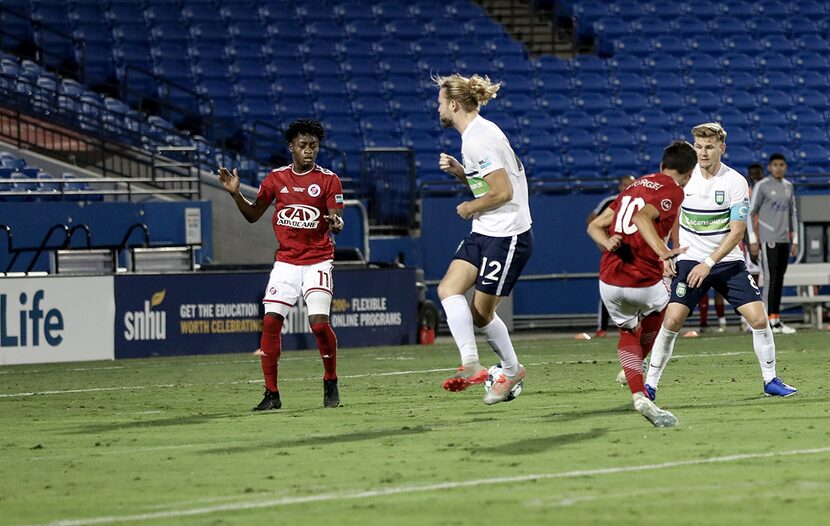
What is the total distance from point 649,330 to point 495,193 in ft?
5.37

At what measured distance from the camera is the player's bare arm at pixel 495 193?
10.0 metres

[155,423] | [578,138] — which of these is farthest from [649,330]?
[578,138]

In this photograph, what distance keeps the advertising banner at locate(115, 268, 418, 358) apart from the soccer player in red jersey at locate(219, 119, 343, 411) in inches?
351

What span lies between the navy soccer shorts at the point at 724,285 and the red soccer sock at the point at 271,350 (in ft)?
10.2

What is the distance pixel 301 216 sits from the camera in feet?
38.0

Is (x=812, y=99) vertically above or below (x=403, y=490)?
above

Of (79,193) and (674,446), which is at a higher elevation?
(79,193)

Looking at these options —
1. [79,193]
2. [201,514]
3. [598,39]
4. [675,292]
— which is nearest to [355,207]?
[79,193]

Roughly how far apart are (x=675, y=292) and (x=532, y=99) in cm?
2032

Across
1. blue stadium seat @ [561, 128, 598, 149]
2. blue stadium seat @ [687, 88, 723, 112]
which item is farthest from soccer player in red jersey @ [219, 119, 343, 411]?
blue stadium seat @ [687, 88, 723, 112]

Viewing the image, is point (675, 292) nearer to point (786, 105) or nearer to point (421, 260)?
point (421, 260)

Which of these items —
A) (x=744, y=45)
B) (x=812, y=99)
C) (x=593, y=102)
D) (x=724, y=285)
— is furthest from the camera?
(x=744, y=45)

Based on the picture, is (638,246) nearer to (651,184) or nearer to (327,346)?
(651,184)

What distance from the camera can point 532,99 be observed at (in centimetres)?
3141
